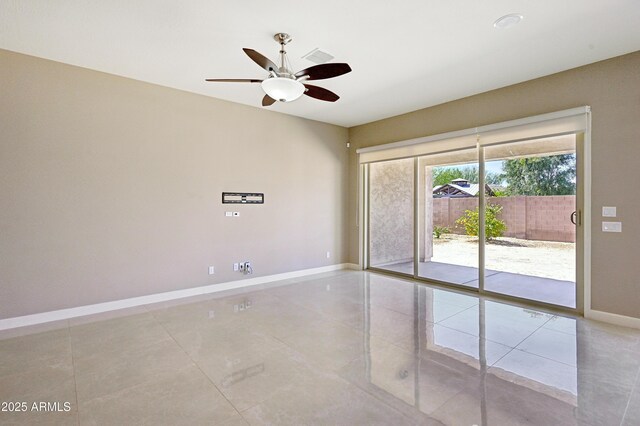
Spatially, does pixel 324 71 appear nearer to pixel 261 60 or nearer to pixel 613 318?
pixel 261 60

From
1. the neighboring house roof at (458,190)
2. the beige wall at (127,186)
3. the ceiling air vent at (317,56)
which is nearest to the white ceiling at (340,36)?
the ceiling air vent at (317,56)

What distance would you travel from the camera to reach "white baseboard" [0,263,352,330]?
11.8 ft

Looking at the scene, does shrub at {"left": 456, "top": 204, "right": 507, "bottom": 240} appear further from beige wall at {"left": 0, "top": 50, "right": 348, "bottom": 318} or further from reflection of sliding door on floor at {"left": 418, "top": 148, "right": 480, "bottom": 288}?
beige wall at {"left": 0, "top": 50, "right": 348, "bottom": 318}

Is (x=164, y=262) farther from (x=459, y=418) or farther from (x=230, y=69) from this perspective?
(x=459, y=418)

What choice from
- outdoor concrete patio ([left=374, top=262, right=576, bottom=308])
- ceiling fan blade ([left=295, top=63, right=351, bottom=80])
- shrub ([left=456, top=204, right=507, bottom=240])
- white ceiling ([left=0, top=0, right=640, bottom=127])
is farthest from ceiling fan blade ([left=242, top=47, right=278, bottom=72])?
outdoor concrete patio ([left=374, top=262, right=576, bottom=308])

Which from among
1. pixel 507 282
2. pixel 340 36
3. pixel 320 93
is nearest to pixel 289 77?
pixel 320 93

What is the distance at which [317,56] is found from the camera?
3.62m

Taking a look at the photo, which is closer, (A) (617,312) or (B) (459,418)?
(B) (459,418)

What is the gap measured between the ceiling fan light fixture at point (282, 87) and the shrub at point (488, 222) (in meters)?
3.53

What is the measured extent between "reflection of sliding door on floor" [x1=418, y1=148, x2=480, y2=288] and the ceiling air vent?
9.09ft

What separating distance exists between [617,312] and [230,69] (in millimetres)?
5457

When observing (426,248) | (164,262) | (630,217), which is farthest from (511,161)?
(164,262)

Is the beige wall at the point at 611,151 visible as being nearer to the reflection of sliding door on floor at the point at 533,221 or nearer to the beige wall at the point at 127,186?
the reflection of sliding door on floor at the point at 533,221

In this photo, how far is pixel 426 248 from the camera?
587 cm
